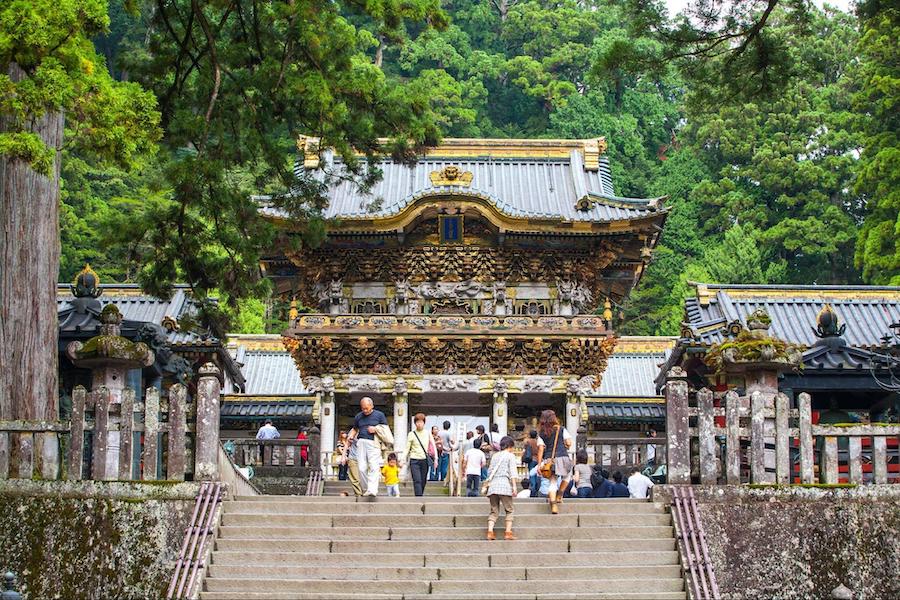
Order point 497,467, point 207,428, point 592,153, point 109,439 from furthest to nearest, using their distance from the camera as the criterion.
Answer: point 592,153
point 207,428
point 497,467
point 109,439

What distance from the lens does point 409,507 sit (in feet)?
51.4

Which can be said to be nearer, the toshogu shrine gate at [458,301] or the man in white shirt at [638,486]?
the man in white shirt at [638,486]

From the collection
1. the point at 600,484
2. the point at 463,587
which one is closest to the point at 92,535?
the point at 463,587

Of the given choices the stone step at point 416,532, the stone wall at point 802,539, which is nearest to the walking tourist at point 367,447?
the stone step at point 416,532

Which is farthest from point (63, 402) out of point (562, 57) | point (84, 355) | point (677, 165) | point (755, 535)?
point (562, 57)

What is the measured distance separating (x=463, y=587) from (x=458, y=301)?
16.6 metres

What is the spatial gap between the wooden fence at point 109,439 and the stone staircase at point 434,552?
84 cm

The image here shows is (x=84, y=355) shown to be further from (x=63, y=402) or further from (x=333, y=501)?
(x=63, y=402)

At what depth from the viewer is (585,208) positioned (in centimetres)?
3027

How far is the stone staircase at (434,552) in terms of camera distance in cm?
1385

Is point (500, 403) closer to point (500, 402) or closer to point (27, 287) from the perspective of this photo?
point (500, 402)

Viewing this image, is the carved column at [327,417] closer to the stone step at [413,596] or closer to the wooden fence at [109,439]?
the wooden fence at [109,439]

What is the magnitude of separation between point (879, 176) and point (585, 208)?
581 inches

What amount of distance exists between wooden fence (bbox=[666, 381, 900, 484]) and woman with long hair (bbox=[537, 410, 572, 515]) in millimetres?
1324
